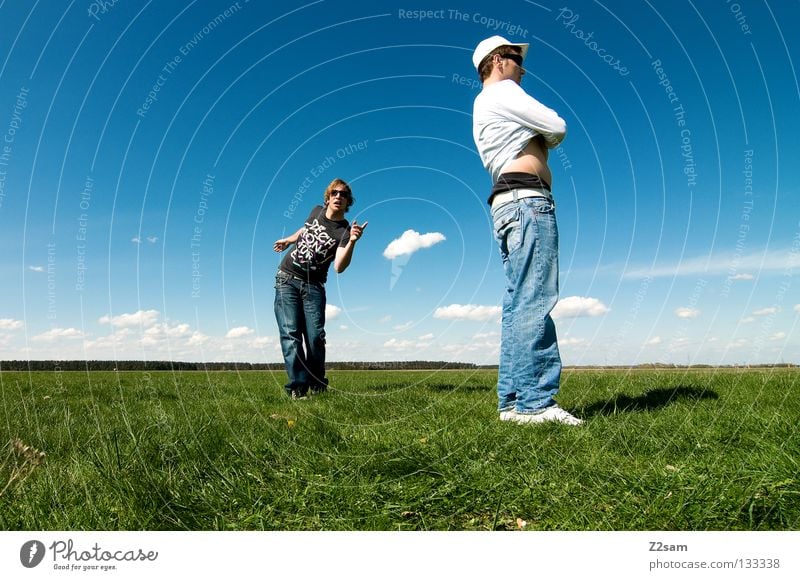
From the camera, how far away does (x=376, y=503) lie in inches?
101

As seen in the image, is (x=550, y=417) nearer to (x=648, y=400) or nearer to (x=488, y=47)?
(x=648, y=400)

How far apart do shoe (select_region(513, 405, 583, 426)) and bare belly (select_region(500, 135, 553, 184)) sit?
1.85 meters

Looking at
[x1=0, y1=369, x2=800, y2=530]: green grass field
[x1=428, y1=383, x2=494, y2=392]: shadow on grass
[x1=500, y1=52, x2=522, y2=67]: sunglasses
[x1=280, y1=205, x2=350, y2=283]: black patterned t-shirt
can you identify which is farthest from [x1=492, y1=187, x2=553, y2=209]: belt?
[x1=428, y1=383, x2=494, y2=392]: shadow on grass

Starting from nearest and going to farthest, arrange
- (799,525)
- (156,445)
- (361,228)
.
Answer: (799,525), (156,445), (361,228)

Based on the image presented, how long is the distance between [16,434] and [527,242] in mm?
4151

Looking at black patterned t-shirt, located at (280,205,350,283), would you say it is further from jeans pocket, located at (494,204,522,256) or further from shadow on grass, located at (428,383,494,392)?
jeans pocket, located at (494,204,522,256)

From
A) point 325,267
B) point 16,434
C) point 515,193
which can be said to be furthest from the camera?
point 325,267

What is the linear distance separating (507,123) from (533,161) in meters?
0.37

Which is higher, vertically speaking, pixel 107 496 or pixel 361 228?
pixel 361 228

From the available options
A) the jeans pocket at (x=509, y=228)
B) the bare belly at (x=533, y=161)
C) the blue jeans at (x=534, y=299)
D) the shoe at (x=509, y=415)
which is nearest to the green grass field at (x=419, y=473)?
the shoe at (x=509, y=415)

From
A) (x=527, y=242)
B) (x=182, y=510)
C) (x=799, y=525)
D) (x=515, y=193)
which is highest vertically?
(x=515, y=193)

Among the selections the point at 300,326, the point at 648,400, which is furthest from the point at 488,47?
the point at 300,326
